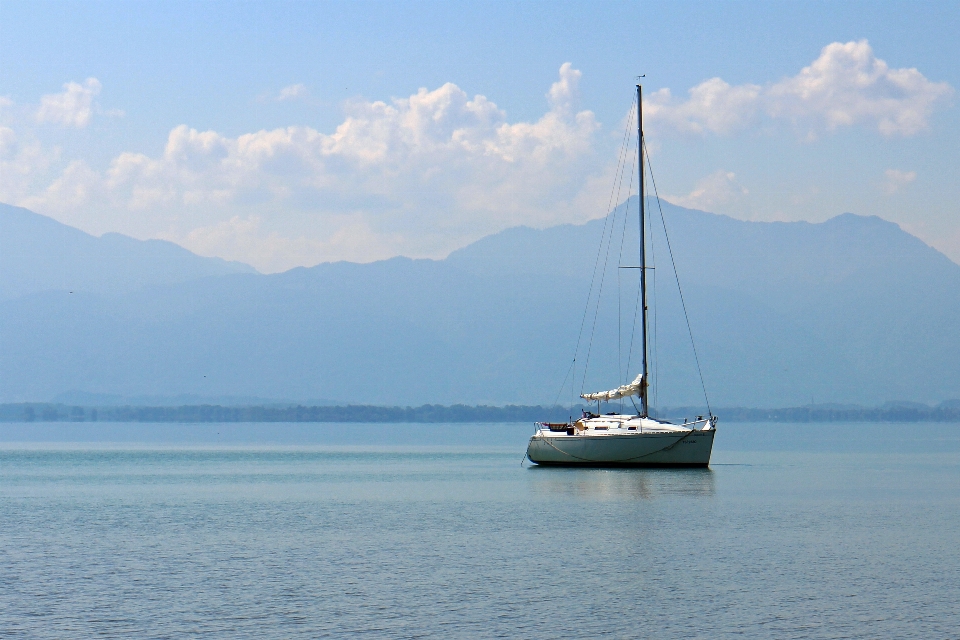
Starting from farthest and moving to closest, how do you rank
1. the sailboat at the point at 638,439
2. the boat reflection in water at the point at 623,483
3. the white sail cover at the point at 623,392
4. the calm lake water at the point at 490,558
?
the white sail cover at the point at 623,392
the sailboat at the point at 638,439
the boat reflection in water at the point at 623,483
the calm lake water at the point at 490,558

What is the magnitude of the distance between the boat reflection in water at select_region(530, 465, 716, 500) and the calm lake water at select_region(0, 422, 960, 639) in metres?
0.32

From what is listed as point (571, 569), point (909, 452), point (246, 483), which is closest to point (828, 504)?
point (571, 569)

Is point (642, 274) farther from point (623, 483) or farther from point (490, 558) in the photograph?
point (490, 558)

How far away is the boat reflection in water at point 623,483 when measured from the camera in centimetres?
6569

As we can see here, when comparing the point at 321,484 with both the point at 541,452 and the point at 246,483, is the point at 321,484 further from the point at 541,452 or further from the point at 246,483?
the point at 541,452

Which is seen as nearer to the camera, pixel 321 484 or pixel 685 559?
pixel 685 559

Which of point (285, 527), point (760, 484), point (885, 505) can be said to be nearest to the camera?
point (285, 527)

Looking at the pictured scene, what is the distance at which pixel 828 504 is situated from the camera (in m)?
63.8

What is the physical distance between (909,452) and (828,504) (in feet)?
273

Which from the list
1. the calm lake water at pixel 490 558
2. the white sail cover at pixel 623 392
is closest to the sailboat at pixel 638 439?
the white sail cover at pixel 623 392

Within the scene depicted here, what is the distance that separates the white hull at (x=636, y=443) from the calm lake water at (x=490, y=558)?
1224 mm

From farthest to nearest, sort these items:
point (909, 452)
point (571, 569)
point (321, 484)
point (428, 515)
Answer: point (909, 452)
point (321, 484)
point (428, 515)
point (571, 569)

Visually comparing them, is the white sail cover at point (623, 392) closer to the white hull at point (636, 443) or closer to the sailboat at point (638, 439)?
the sailboat at point (638, 439)

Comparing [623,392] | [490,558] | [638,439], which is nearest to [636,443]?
[638,439]
